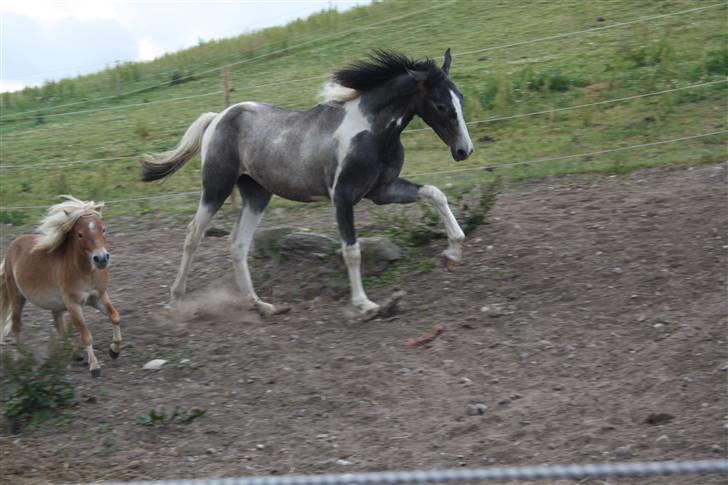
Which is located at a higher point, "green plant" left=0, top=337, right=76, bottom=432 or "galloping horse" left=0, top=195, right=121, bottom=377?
"galloping horse" left=0, top=195, right=121, bottom=377

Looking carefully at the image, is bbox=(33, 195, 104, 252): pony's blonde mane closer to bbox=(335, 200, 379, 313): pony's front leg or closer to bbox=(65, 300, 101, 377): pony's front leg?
bbox=(65, 300, 101, 377): pony's front leg

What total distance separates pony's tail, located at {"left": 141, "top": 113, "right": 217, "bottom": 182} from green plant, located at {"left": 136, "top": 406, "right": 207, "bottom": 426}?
308 cm

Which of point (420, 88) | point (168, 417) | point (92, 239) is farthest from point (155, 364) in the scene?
point (420, 88)

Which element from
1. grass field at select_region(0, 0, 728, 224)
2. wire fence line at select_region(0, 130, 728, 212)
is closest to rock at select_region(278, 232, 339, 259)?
grass field at select_region(0, 0, 728, 224)

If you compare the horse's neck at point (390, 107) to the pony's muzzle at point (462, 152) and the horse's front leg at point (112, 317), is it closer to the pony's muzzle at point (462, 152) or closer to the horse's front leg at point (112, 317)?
the pony's muzzle at point (462, 152)

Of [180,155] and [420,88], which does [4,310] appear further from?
[420,88]

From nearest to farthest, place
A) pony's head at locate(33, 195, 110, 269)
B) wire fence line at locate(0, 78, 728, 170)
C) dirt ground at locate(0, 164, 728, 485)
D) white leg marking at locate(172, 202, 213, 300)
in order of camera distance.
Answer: dirt ground at locate(0, 164, 728, 485) < pony's head at locate(33, 195, 110, 269) < white leg marking at locate(172, 202, 213, 300) < wire fence line at locate(0, 78, 728, 170)

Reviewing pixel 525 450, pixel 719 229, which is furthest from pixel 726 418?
pixel 719 229

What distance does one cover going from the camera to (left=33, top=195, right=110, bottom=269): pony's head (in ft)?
24.1

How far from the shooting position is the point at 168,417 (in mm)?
6852

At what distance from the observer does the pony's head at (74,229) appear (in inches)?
289

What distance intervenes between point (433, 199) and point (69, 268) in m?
2.82

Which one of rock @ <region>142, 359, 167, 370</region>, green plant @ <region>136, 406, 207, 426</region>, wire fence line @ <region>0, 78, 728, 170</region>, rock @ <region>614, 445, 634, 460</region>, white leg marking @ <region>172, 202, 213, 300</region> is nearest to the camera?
rock @ <region>614, 445, 634, 460</region>

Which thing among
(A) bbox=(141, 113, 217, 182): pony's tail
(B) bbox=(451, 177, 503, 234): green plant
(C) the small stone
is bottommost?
(C) the small stone
